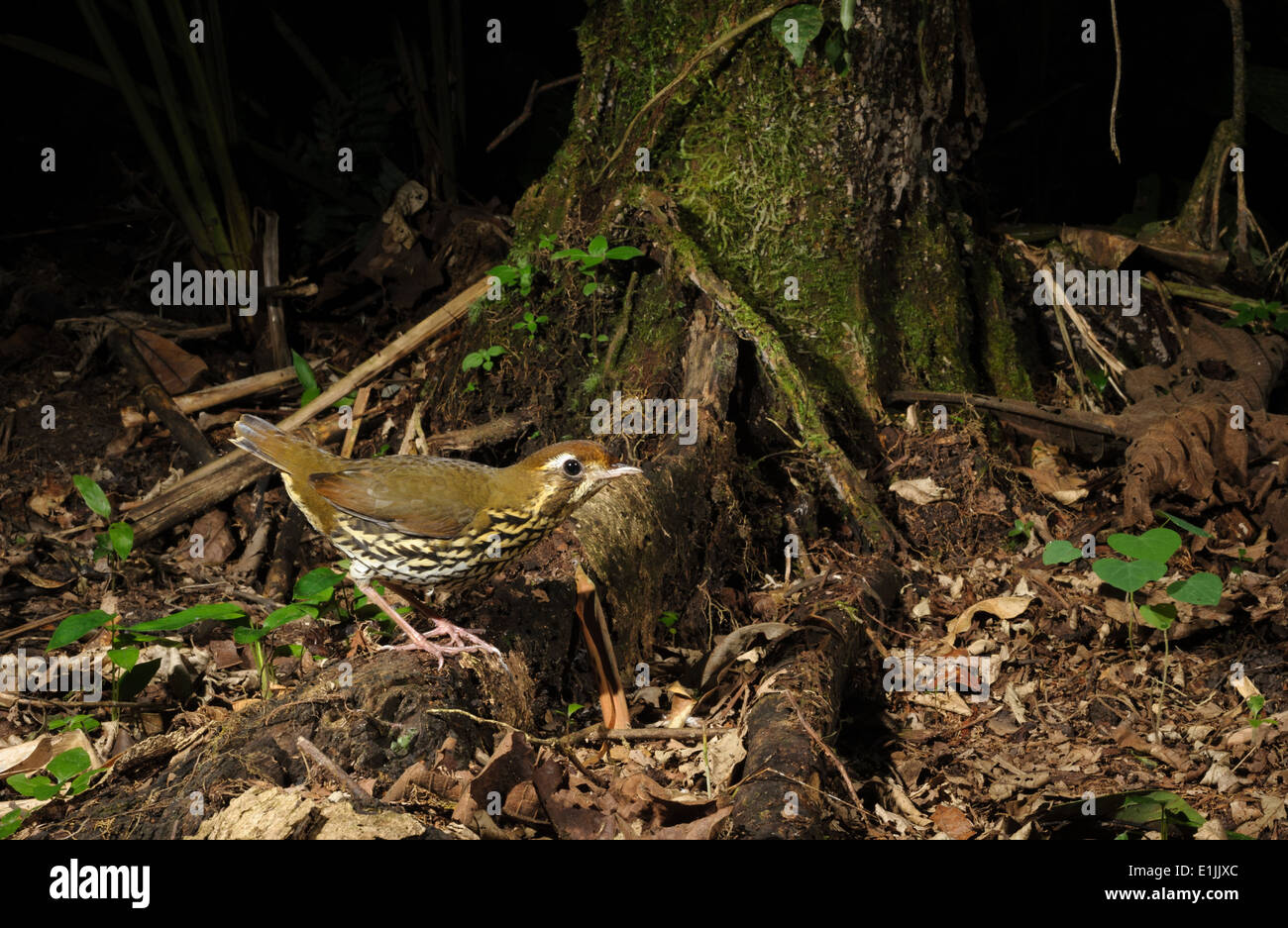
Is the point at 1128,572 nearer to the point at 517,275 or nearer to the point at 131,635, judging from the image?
the point at 517,275

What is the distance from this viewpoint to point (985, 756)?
11.8 ft

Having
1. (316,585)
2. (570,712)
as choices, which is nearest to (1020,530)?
(570,712)

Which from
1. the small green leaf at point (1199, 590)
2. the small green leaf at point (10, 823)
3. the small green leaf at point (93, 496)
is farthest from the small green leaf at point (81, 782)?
the small green leaf at point (1199, 590)

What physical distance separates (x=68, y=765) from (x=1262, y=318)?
579cm

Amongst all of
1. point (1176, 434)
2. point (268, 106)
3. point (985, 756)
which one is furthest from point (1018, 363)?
point (268, 106)

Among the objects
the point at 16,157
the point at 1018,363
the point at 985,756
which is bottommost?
the point at 985,756

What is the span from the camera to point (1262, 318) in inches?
222

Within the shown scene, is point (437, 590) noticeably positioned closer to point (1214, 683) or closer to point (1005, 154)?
point (1214, 683)

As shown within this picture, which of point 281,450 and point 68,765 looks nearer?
point 68,765

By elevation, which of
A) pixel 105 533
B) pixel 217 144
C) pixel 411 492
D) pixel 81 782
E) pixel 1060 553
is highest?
pixel 217 144

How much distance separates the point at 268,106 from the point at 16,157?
164cm

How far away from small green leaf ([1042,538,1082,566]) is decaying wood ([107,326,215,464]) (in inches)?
159

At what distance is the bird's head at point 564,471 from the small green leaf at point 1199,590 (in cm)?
186

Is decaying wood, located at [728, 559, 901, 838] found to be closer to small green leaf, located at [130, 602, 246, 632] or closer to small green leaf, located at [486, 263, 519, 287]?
small green leaf, located at [130, 602, 246, 632]
